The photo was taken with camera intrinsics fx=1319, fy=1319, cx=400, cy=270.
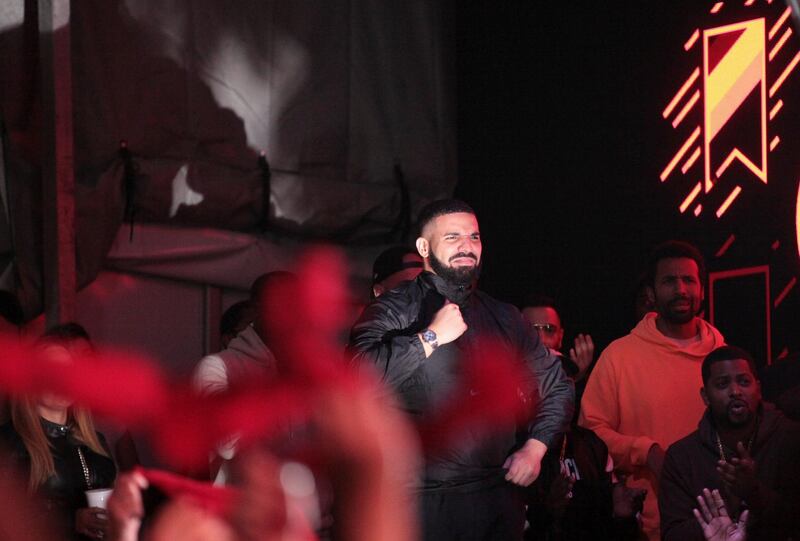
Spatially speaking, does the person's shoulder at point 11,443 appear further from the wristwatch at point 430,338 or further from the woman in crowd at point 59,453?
the wristwatch at point 430,338

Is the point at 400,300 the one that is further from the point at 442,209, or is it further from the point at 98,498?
the point at 98,498

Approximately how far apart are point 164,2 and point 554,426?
411 centimetres

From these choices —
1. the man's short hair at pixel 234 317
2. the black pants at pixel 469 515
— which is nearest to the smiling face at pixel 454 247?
the black pants at pixel 469 515

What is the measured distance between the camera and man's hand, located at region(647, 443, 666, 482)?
18.6ft

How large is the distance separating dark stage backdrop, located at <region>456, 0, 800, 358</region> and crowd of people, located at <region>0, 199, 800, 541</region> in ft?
3.61

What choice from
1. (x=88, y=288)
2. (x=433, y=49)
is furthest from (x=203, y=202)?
(x=433, y=49)

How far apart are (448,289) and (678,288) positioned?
65.8 inches

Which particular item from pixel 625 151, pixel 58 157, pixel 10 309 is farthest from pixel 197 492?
pixel 625 151

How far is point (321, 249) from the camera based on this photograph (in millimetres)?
8547

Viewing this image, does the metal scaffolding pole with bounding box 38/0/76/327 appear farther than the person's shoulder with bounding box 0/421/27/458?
Yes

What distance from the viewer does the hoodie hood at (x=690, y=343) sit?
6125 mm

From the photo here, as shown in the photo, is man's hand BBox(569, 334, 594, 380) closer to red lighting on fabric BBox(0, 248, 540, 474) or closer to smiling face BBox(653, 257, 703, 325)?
smiling face BBox(653, 257, 703, 325)

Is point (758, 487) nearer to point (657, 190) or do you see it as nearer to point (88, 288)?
point (657, 190)

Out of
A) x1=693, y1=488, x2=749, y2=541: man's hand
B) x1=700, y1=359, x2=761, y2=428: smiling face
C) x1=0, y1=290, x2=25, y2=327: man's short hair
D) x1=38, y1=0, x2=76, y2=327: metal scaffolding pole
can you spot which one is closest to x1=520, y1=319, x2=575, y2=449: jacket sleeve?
x1=693, y1=488, x2=749, y2=541: man's hand
